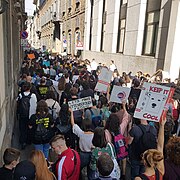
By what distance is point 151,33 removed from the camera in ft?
42.9

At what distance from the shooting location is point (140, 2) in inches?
522

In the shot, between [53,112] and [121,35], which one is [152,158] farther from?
[121,35]

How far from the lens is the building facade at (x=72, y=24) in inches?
1028

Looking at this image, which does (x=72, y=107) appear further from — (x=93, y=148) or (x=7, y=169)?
(x=7, y=169)

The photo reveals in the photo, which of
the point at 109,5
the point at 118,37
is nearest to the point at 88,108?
the point at 118,37

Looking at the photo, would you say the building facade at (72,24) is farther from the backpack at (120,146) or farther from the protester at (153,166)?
the protester at (153,166)

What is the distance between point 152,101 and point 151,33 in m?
9.90

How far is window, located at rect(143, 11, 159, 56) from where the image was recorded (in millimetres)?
12664

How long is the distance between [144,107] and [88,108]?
1.63 meters

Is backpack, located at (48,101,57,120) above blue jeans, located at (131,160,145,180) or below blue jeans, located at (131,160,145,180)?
above

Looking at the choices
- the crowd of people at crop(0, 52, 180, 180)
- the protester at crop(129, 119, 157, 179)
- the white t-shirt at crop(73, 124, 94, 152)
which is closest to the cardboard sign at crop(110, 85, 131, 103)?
the crowd of people at crop(0, 52, 180, 180)

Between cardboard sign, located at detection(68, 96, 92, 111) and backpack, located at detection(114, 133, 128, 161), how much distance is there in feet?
3.30

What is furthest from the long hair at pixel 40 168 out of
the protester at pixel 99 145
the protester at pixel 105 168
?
the protester at pixel 99 145

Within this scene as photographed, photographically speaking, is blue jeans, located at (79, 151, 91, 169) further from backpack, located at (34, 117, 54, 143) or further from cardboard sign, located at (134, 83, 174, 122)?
backpack, located at (34, 117, 54, 143)
